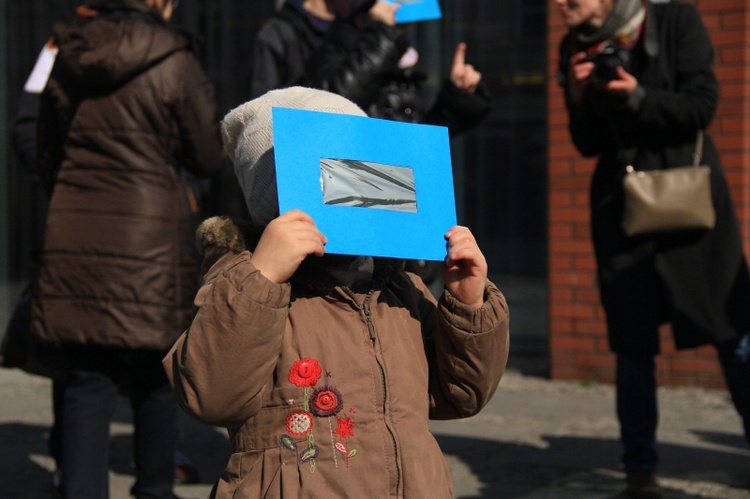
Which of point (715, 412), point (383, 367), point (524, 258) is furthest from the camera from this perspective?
point (524, 258)

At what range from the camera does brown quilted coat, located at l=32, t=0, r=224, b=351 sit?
393cm

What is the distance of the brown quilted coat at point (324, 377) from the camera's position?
223 centimetres

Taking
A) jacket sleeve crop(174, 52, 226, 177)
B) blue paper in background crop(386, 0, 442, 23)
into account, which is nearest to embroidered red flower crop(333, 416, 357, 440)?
jacket sleeve crop(174, 52, 226, 177)

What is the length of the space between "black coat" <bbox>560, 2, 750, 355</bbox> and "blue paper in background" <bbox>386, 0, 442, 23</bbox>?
0.63 m

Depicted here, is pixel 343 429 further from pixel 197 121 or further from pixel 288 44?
pixel 288 44

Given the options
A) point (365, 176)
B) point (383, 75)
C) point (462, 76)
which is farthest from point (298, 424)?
point (462, 76)

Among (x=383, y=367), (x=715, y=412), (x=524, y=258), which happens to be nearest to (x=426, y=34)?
(x=524, y=258)

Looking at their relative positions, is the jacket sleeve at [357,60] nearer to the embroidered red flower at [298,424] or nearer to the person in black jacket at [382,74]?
the person in black jacket at [382,74]

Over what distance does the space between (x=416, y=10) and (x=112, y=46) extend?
1.15m

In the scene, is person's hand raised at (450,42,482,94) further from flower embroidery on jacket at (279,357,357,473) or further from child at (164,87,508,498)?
flower embroidery on jacket at (279,357,357,473)

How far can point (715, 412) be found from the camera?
610 cm

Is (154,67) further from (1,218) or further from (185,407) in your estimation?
(1,218)

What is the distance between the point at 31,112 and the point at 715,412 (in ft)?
12.2

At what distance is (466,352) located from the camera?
2.45 m
